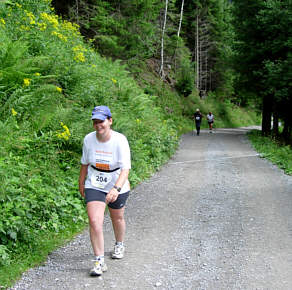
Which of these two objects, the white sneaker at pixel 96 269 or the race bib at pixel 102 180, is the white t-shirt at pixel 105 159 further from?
the white sneaker at pixel 96 269

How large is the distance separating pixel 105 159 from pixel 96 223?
0.79 meters

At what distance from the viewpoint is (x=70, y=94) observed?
1047 cm

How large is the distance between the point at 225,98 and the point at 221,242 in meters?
49.9

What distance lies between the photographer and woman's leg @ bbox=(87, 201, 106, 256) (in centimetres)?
461

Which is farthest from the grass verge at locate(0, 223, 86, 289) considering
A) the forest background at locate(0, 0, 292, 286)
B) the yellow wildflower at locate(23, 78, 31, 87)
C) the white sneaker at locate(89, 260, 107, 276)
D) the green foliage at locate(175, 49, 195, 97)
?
the green foliage at locate(175, 49, 195, 97)

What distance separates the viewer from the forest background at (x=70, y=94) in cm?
572

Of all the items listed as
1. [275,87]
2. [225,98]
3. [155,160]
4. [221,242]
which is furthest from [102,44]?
[225,98]

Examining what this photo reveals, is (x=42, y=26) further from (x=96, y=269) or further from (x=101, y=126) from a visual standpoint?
(x=96, y=269)

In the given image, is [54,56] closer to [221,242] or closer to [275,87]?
[221,242]

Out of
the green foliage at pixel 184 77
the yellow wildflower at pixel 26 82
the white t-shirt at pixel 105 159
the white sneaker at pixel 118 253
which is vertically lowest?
the white sneaker at pixel 118 253

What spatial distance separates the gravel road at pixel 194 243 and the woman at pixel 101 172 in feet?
1.74

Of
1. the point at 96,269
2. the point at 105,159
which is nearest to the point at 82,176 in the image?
the point at 105,159

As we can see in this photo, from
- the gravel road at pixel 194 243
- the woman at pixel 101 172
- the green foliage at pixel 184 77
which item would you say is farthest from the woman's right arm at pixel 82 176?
the green foliage at pixel 184 77

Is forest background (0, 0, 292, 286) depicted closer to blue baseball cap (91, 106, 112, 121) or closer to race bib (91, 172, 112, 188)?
race bib (91, 172, 112, 188)
